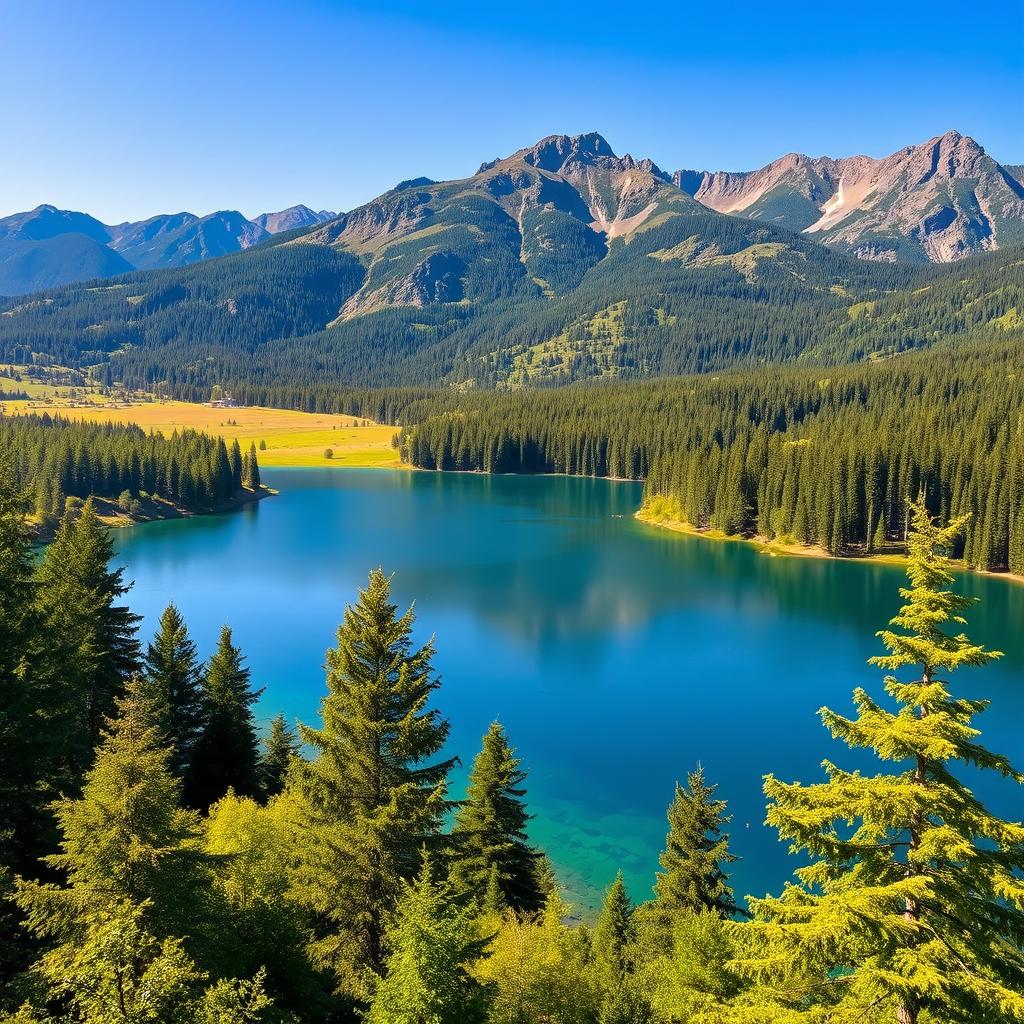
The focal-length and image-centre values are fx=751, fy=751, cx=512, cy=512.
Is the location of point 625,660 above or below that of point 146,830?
below

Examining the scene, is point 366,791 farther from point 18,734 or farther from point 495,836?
point 495,836

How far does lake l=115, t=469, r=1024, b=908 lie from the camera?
42.2m

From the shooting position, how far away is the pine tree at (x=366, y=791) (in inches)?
714

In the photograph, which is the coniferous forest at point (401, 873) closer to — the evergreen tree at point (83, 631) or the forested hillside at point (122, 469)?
the evergreen tree at point (83, 631)

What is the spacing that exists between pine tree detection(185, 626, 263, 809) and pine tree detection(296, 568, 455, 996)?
14476 millimetres

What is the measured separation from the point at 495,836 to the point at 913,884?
1945cm

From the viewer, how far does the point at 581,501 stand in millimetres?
159625

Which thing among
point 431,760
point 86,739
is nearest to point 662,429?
point 431,760

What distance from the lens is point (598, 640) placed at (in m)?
70.6

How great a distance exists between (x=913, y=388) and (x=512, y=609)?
156265 mm

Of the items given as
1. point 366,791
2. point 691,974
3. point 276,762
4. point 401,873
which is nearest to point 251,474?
point 276,762

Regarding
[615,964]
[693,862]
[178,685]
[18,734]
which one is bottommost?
[615,964]

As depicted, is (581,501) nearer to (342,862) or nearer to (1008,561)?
(1008,561)

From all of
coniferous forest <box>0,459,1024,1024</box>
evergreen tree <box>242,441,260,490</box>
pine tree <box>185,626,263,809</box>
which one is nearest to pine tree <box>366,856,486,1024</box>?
coniferous forest <box>0,459,1024,1024</box>
